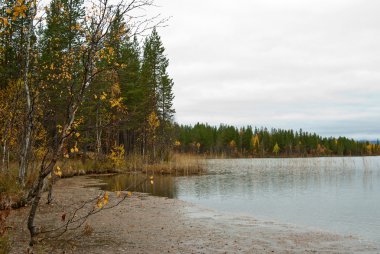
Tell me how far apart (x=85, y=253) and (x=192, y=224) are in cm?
497

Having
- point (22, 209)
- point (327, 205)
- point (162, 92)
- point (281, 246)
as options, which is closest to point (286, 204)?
point (327, 205)

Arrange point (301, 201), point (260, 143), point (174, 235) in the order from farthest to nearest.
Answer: point (260, 143) < point (301, 201) < point (174, 235)

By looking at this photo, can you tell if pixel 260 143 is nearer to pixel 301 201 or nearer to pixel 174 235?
pixel 301 201

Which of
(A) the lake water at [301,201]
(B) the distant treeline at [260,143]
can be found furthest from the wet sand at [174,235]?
(B) the distant treeline at [260,143]

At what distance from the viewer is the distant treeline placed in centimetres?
11325

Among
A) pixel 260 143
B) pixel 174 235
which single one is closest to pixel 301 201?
pixel 174 235

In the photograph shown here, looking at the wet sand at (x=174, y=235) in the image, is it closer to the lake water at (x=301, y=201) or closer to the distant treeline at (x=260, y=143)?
the lake water at (x=301, y=201)

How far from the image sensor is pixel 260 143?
128 meters

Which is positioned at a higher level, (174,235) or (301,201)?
(174,235)

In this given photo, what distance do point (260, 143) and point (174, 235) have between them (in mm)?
119399

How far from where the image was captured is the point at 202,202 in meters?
19.2

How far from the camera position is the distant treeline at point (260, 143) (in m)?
113

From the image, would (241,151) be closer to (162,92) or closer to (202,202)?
(162,92)

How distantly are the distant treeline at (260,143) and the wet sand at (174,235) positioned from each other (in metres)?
89.2
